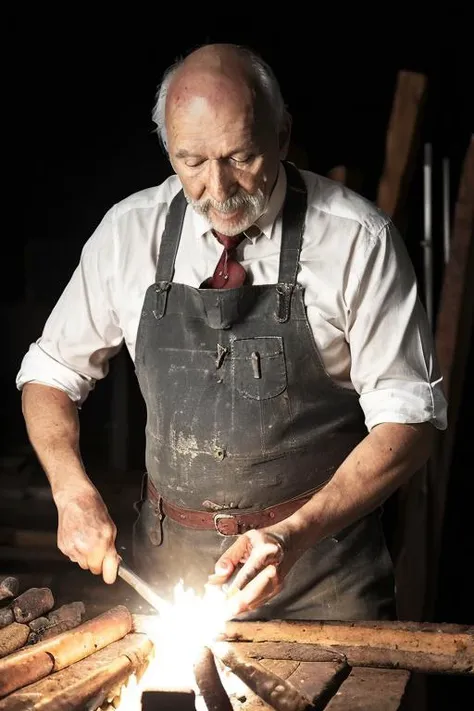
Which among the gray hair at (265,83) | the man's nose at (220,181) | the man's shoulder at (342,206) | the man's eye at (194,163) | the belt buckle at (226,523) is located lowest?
the belt buckle at (226,523)

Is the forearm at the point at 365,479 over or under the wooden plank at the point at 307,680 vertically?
over

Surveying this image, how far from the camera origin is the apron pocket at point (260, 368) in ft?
10.8

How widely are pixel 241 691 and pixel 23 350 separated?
4440 millimetres

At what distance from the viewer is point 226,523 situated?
3404 mm

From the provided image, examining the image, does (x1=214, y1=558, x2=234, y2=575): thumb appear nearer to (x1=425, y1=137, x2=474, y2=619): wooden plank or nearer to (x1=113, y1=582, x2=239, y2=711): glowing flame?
(x1=113, y1=582, x2=239, y2=711): glowing flame

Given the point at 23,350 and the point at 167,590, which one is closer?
the point at 167,590

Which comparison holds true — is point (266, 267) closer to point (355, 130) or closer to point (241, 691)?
point (241, 691)

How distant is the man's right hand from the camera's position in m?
3.05

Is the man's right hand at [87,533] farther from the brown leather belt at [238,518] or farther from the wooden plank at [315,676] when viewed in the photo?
the wooden plank at [315,676]

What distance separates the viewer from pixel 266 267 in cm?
341

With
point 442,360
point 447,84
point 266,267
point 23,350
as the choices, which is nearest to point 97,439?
point 23,350

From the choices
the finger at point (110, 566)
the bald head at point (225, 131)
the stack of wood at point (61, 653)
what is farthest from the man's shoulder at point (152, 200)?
the stack of wood at point (61, 653)

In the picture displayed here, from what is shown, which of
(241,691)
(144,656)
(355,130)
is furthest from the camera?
(355,130)

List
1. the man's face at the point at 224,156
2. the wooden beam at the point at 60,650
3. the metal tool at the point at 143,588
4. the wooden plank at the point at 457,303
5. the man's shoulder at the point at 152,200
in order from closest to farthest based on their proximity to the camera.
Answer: the wooden beam at the point at 60,650, the metal tool at the point at 143,588, the man's face at the point at 224,156, the man's shoulder at the point at 152,200, the wooden plank at the point at 457,303
